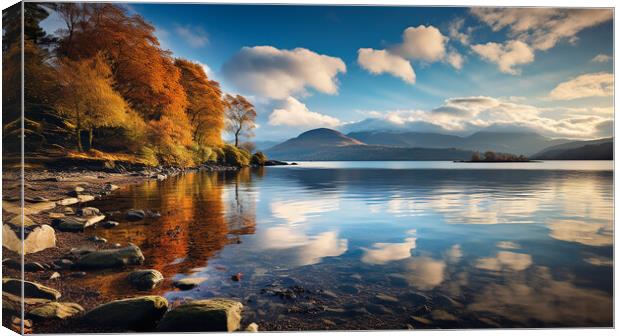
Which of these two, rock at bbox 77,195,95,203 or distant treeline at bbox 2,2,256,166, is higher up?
distant treeline at bbox 2,2,256,166

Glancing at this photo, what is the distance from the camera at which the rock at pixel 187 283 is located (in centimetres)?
667

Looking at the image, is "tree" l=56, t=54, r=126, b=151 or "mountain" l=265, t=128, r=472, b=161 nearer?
"tree" l=56, t=54, r=126, b=151

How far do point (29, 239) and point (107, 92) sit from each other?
1315 cm

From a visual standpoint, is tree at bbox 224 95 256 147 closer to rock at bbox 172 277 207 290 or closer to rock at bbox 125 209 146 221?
rock at bbox 125 209 146 221

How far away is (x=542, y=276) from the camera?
25.5 feet

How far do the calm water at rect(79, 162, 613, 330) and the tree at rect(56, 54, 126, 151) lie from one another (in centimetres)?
443

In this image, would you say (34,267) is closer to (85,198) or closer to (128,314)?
(128,314)

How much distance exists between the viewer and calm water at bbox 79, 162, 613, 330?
20.5 ft

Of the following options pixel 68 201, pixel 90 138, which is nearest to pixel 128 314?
pixel 68 201

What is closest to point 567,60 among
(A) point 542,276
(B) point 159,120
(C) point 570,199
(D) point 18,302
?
(A) point 542,276

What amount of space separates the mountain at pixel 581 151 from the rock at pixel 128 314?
9.45 m

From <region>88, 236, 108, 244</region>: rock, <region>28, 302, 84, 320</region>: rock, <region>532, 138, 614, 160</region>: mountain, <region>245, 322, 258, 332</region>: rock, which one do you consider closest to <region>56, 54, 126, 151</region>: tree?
<region>88, 236, 108, 244</region>: rock

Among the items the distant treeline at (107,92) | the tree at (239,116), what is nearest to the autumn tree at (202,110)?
the distant treeline at (107,92)

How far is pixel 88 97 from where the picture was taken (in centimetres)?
1678
